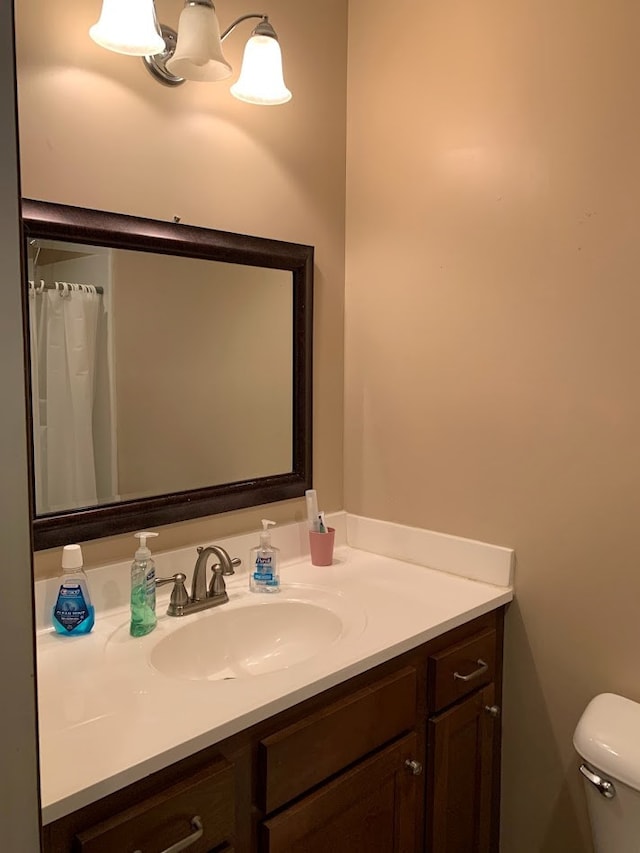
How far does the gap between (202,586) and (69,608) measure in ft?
0.99

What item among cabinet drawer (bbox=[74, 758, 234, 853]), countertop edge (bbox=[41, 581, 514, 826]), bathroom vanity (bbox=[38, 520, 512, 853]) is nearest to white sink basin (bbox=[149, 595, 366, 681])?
bathroom vanity (bbox=[38, 520, 512, 853])

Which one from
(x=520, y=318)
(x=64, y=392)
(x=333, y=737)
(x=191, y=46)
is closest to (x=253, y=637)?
(x=333, y=737)

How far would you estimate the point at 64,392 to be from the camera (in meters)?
1.42

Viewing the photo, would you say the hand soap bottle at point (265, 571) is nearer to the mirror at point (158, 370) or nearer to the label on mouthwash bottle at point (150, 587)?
the mirror at point (158, 370)

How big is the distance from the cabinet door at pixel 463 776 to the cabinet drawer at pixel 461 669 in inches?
1.2

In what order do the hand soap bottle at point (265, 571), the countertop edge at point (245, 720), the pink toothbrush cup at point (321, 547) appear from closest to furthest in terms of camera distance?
the countertop edge at point (245, 720), the hand soap bottle at point (265, 571), the pink toothbrush cup at point (321, 547)

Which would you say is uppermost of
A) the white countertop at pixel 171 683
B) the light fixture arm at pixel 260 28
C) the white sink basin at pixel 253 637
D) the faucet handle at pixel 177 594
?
the light fixture arm at pixel 260 28

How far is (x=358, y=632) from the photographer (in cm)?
141

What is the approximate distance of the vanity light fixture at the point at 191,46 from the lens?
A: 132 cm

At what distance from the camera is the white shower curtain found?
1.37 metres

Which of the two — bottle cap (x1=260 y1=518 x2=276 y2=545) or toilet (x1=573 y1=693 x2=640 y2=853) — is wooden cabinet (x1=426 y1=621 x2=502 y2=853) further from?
bottle cap (x1=260 y1=518 x2=276 y2=545)

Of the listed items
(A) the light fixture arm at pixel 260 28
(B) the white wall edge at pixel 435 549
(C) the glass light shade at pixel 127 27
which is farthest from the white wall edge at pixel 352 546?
(A) the light fixture arm at pixel 260 28

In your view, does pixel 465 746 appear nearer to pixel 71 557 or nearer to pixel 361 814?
pixel 361 814

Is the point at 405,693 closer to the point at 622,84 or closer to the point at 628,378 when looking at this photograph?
the point at 628,378
